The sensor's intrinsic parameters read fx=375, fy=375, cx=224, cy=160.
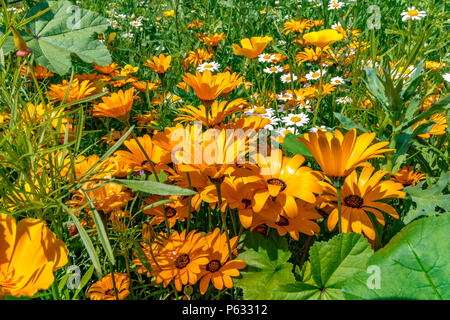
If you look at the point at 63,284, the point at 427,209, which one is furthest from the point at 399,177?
the point at 63,284

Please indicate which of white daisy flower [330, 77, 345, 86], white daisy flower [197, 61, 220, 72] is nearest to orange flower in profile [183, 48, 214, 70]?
white daisy flower [197, 61, 220, 72]

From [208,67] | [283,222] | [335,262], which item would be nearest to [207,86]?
[283,222]

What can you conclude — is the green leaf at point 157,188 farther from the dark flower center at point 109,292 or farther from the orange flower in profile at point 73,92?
the orange flower in profile at point 73,92

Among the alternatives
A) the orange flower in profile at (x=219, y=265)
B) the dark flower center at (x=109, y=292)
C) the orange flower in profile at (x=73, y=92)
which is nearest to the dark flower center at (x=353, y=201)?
the orange flower in profile at (x=219, y=265)

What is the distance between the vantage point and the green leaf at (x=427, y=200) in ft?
2.28

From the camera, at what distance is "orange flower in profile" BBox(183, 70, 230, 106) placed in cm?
78

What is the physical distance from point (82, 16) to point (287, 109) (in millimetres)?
727

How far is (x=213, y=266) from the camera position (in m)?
0.69

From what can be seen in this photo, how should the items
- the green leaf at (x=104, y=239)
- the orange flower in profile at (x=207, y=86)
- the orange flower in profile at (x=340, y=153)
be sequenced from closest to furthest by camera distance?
the green leaf at (x=104, y=239) → the orange flower in profile at (x=340, y=153) → the orange flower in profile at (x=207, y=86)

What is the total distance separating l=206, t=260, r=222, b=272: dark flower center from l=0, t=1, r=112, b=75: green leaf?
0.60 metres

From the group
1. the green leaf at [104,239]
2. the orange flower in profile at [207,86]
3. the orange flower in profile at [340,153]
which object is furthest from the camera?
the orange flower in profile at [207,86]

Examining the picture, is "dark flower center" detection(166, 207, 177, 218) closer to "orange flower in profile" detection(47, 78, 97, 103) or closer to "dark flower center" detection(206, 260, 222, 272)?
"dark flower center" detection(206, 260, 222, 272)
